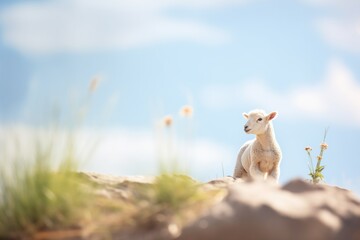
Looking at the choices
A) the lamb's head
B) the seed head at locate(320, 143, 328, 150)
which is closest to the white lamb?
the lamb's head

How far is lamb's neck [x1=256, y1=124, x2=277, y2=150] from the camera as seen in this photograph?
11.5 m

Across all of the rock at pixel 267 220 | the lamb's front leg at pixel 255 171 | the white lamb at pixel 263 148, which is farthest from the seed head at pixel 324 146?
the rock at pixel 267 220

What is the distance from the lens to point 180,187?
4.95 meters

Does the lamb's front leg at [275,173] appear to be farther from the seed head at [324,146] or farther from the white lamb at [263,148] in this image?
the seed head at [324,146]

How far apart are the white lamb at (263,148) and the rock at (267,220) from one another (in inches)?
250

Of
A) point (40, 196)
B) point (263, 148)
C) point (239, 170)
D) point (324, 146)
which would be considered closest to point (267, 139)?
point (263, 148)

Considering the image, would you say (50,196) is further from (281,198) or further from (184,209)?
(281,198)

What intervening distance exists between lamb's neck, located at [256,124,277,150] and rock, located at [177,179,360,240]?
6603 mm

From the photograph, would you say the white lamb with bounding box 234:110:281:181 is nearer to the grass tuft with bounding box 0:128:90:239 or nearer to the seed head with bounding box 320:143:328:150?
the seed head with bounding box 320:143:328:150

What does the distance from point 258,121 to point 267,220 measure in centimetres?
696

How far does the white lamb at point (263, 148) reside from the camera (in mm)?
11250

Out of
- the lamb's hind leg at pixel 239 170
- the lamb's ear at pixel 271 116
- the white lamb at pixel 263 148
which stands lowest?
the lamb's hind leg at pixel 239 170

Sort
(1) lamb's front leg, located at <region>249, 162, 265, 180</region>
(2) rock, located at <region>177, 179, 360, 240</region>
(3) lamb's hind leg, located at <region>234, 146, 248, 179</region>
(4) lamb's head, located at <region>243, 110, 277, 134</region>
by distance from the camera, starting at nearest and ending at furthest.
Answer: (2) rock, located at <region>177, 179, 360, 240</region> → (4) lamb's head, located at <region>243, 110, 277, 134</region> → (1) lamb's front leg, located at <region>249, 162, 265, 180</region> → (3) lamb's hind leg, located at <region>234, 146, 248, 179</region>

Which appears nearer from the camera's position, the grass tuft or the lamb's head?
the grass tuft
